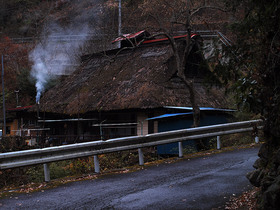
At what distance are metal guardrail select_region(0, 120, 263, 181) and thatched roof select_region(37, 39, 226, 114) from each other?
226 inches

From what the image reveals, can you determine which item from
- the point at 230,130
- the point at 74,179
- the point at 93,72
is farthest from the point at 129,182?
the point at 93,72

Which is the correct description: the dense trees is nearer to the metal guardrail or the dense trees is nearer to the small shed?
the metal guardrail

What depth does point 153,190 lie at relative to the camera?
23.4 feet

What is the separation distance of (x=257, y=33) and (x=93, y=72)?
21.1 m

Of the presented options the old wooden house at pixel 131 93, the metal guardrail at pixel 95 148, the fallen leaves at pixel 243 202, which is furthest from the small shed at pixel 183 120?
the fallen leaves at pixel 243 202

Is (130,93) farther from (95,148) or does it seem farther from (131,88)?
(95,148)

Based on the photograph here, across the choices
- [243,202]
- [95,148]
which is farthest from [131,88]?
[243,202]

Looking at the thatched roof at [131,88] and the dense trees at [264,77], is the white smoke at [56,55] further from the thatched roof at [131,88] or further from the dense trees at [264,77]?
the dense trees at [264,77]

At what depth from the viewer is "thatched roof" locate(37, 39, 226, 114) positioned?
1880 cm

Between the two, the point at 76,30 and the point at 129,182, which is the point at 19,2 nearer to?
the point at 76,30

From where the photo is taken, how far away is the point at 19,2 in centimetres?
5878

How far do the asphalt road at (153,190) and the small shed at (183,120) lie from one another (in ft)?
19.2

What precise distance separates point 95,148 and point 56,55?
120 feet

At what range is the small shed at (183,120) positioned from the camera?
16.1 m
